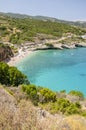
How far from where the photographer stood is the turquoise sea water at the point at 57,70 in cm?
4394

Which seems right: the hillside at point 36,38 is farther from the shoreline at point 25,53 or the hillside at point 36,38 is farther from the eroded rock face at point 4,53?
the eroded rock face at point 4,53

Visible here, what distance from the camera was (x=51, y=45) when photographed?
8800cm

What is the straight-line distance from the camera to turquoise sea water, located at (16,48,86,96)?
4394 cm

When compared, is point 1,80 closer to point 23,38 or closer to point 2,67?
point 2,67

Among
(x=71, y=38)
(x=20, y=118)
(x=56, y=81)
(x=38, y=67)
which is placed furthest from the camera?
(x=71, y=38)

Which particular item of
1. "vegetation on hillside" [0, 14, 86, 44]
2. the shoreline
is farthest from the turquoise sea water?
"vegetation on hillside" [0, 14, 86, 44]

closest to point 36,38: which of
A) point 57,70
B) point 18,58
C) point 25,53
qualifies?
point 25,53

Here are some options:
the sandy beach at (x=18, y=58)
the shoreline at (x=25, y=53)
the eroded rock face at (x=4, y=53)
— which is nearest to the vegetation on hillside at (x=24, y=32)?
the shoreline at (x=25, y=53)

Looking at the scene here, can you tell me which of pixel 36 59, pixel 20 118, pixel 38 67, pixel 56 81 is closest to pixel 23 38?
pixel 36 59

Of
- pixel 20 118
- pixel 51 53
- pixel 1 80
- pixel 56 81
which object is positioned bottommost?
pixel 51 53

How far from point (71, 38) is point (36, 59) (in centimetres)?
3700

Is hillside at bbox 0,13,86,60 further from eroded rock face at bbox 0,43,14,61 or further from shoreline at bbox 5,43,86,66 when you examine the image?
eroded rock face at bbox 0,43,14,61

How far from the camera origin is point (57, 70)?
57.5m

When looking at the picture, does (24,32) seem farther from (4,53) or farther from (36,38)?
(4,53)
